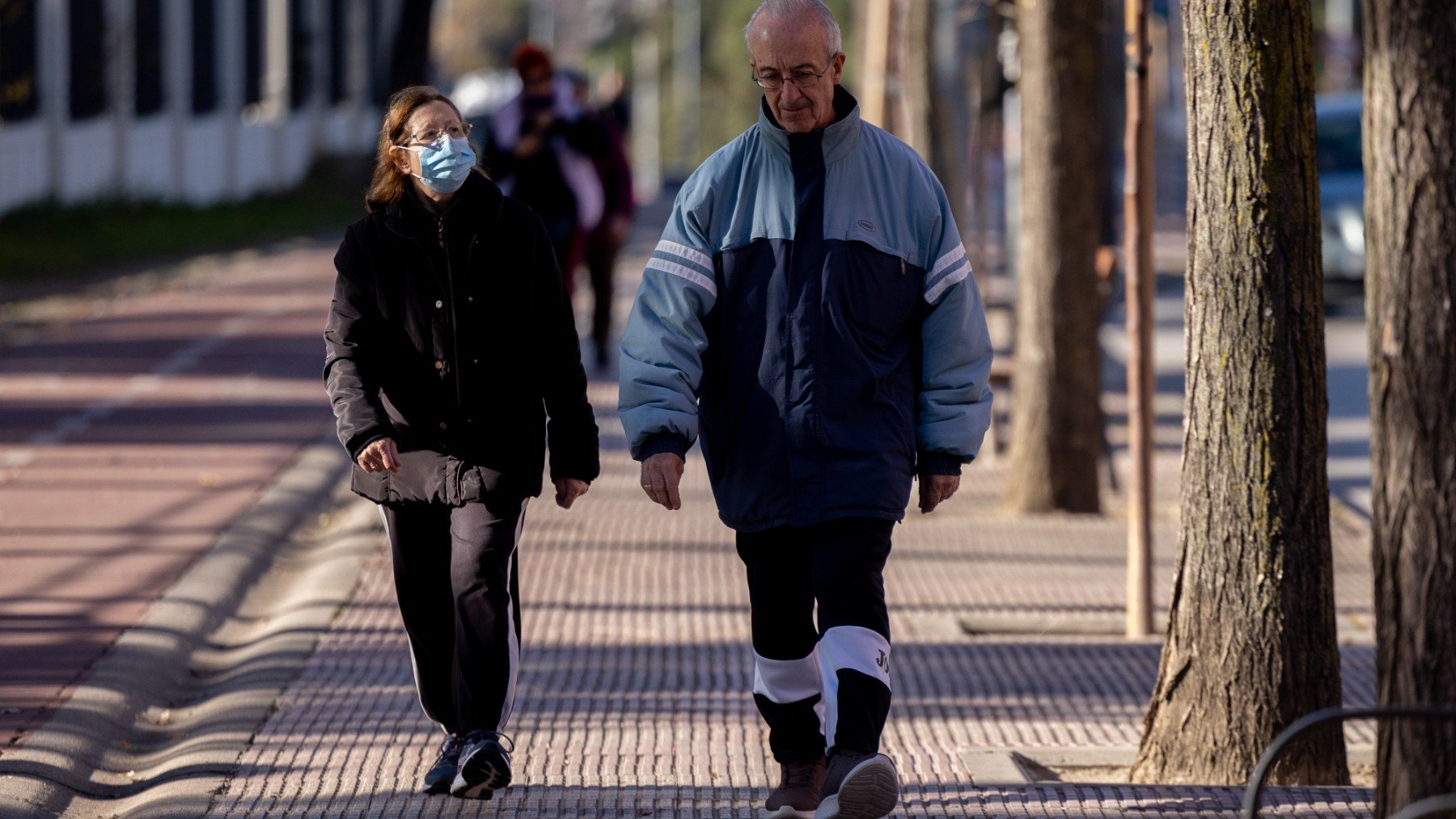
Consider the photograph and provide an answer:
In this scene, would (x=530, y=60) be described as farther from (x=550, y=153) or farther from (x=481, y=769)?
(x=481, y=769)

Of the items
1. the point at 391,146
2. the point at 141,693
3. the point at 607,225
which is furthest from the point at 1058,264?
the point at 391,146

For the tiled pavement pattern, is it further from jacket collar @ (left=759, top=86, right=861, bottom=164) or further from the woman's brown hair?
jacket collar @ (left=759, top=86, right=861, bottom=164)

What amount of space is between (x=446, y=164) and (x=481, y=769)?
1.41 meters

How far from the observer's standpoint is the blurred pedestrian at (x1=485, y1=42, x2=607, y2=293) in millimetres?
12336

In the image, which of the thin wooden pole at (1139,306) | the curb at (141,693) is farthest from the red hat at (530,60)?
the thin wooden pole at (1139,306)

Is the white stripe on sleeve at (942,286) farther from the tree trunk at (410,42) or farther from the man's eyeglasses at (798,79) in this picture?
the tree trunk at (410,42)

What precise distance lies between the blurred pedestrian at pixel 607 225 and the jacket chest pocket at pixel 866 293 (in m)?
8.37

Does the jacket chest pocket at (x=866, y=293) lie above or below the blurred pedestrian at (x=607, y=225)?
below

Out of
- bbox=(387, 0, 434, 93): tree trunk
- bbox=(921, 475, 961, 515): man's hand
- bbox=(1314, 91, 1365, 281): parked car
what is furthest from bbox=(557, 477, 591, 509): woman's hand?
bbox=(387, 0, 434, 93): tree trunk

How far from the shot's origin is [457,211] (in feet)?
16.6

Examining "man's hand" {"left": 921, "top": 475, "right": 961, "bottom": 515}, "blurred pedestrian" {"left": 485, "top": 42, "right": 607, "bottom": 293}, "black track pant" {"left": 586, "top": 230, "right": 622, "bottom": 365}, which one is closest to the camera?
"man's hand" {"left": 921, "top": 475, "right": 961, "bottom": 515}

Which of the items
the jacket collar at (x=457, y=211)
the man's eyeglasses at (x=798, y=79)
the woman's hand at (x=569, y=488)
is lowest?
the woman's hand at (x=569, y=488)

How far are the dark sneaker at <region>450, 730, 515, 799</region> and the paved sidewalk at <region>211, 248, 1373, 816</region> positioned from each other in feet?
0.20

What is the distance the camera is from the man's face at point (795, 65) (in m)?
4.43
